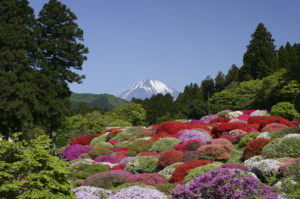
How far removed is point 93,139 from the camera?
33.6 metres

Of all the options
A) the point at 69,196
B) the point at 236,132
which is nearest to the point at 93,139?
the point at 236,132

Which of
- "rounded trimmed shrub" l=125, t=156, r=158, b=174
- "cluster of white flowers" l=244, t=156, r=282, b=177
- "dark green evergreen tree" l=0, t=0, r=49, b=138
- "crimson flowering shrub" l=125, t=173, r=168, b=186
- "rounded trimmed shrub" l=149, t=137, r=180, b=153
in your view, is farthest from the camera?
"dark green evergreen tree" l=0, t=0, r=49, b=138

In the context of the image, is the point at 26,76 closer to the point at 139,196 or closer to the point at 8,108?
the point at 8,108

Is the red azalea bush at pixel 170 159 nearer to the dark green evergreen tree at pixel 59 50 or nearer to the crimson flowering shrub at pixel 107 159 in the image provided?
the crimson flowering shrub at pixel 107 159

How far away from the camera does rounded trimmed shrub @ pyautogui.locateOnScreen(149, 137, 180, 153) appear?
19.3 metres

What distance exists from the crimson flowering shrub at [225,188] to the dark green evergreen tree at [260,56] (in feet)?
179

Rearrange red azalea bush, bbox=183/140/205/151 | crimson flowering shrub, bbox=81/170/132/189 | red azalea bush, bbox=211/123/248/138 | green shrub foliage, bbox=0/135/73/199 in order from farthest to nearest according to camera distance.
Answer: red azalea bush, bbox=211/123/248/138 < red azalea bush, bbox=183/140/205/151 < crimson flowering shrub, bbox=81/170/132/189 < green shrub foliage, bbox=0/135/73/199

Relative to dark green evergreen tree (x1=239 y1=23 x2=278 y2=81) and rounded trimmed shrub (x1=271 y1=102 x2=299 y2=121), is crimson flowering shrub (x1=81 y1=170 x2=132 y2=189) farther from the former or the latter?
dark green evergreen tree (x1=239 y1=23 x2=278 y2=81)

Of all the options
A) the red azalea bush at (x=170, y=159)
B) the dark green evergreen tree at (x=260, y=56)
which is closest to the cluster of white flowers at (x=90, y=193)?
the red azalea bush at (x=170, y=159)

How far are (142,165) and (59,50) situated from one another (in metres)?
15.7

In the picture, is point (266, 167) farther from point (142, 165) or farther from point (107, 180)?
point (142, 165)

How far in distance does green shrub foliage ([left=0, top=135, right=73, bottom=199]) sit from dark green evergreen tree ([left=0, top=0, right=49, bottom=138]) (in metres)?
15.4

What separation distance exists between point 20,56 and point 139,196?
18505mm

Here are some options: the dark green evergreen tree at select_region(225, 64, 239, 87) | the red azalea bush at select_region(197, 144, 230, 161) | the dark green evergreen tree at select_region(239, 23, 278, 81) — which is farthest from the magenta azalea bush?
the dark green evergreen tree at select_region(225, 64, 239, 87)
